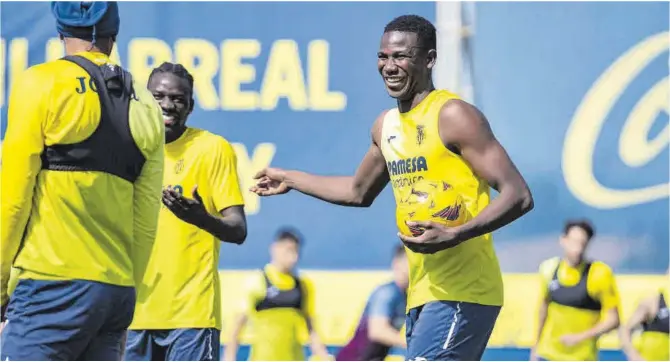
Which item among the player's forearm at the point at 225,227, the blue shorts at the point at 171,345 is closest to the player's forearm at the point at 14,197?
the player's forearm at the point at 225,227

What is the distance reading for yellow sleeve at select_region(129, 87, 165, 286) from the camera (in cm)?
499

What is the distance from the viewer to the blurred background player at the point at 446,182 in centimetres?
534

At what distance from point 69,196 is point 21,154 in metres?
0.24

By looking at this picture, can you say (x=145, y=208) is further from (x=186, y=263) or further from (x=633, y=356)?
(x=633, y=356)

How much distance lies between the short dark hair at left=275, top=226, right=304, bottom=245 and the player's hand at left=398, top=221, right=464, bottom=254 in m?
6.01

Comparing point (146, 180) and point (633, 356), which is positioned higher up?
point (146, 180)

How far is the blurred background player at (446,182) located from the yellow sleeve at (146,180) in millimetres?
975

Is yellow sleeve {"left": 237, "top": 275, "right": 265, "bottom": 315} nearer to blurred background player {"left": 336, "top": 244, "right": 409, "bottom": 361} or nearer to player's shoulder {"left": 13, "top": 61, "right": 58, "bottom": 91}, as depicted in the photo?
blurred background player {"left": 336, "top": 244, "right": 409, "bottom": 361}

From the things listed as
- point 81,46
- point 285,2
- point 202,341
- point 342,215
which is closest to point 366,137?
point 342,215

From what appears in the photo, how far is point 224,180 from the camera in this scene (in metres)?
6.80

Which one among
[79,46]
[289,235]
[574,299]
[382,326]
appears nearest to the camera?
[79,46]

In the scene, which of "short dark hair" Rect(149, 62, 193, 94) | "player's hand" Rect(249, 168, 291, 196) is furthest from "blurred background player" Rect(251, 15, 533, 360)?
"short dark hair" Rect(149, 62, 193, 94)

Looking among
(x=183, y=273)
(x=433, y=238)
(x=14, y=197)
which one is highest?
(x=14, y=197)

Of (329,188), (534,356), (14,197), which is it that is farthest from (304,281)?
(14,197)
